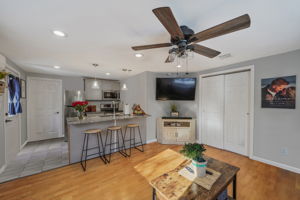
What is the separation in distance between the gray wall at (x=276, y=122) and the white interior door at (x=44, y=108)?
19.8 feet

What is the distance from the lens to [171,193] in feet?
3.77

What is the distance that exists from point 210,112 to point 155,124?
1.77m

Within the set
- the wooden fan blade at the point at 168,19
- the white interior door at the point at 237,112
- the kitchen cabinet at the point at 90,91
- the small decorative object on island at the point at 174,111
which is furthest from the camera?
the kitchen cabinet at the point at 90,91

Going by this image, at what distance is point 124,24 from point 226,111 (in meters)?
3.32

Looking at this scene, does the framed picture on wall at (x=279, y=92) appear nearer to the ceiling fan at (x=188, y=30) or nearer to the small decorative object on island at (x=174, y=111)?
the ceiling fan at (x=188, y=30)

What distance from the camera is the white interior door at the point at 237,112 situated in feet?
9.92

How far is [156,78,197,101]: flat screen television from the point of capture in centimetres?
389

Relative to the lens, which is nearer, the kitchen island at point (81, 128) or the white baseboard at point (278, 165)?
the white baseboard at point (278, 165)

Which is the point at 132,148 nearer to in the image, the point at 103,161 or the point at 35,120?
the point at 103,161

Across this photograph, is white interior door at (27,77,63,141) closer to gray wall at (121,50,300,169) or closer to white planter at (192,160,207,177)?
white planter at (192,160,207,177)

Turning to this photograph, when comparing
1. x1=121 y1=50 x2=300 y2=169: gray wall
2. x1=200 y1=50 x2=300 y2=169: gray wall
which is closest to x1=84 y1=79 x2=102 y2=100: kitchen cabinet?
x1=121 y1=50 x2=300 y2=169: gray wall

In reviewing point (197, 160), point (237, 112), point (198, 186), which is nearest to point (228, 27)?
point (197, 160)

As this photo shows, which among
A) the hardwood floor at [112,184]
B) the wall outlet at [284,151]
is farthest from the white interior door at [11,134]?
the wall outlet at [284,151]

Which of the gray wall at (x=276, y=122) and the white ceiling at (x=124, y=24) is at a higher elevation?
the white ceiling at (x=124, y=24)
